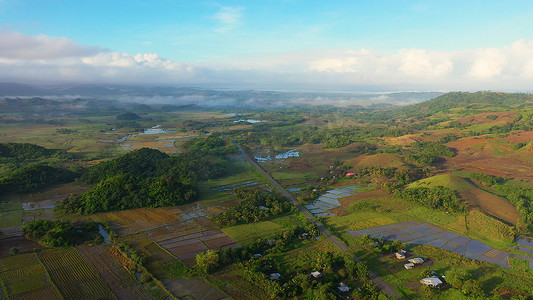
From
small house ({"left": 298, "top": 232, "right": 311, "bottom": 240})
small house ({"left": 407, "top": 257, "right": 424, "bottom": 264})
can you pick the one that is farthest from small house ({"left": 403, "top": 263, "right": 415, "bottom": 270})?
small house ({"left": 298, "top": 232, "right": 311, "bottom": 240})

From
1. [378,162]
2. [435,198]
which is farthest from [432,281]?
[378,162]

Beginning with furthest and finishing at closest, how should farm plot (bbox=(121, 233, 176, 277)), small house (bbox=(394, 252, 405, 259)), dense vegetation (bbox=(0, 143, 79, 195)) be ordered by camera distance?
dense vegetation (bbox=(0, 143, 79, 195))
small house (bbox=(394, 252, 405, 259))
farm plot (bbox=(121, 233, 176, 277))

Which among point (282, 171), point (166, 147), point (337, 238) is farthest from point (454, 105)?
point (337, 238)

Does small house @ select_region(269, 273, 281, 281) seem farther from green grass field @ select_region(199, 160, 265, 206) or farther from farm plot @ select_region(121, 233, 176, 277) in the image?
green grass field @ select_region(199, 160, 265, 206)

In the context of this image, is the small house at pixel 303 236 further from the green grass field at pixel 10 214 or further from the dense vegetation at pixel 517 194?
the green grass field at pixel 10 214

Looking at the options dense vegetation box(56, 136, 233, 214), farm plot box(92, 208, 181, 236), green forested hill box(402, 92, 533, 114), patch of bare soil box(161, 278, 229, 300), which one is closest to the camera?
patch of bare soil box(161, 278, 229, 300)

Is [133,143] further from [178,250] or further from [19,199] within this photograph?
[178,250]
